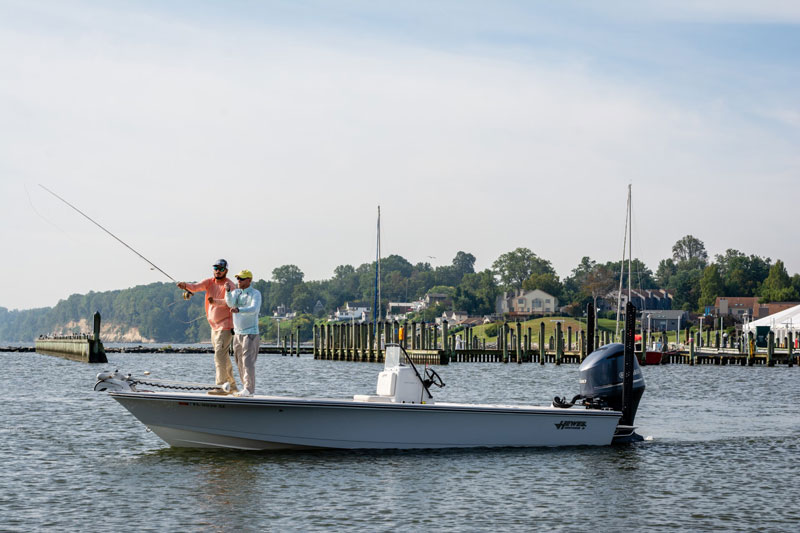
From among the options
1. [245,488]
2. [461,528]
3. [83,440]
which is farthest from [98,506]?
[83,440]

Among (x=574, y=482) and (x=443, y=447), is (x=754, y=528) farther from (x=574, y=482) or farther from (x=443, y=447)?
(x=443, y=447)

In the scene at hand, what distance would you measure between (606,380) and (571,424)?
1.56m

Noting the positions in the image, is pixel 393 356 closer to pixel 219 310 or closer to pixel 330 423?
pixel 330 423

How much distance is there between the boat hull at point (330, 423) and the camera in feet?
59.1

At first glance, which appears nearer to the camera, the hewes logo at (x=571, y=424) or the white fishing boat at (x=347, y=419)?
the white fishing boat at (x=347, y=419)

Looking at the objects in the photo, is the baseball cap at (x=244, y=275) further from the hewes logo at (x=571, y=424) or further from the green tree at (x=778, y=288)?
the green tree at (x=778, y=288)

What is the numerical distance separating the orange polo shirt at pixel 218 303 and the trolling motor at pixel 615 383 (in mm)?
6678

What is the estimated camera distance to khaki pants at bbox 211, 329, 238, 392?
1772 cm

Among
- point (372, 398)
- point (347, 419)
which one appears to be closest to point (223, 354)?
point (347, 419)

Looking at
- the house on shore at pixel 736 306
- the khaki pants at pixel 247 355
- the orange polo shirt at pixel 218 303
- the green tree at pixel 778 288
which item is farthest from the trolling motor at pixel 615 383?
the green tree at pixel 778 288

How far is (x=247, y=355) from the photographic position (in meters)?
17.8

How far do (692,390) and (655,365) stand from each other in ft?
98.8

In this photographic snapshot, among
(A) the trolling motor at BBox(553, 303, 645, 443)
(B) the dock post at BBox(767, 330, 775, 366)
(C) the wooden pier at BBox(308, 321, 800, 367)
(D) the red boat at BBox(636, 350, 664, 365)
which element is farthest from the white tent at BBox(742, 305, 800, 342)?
(A) the trolling motor at BBox(553, 303, 645, 443)

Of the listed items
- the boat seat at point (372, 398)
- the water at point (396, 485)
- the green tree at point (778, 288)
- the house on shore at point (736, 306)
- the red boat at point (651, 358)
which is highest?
the green tree at point (778, 288)
